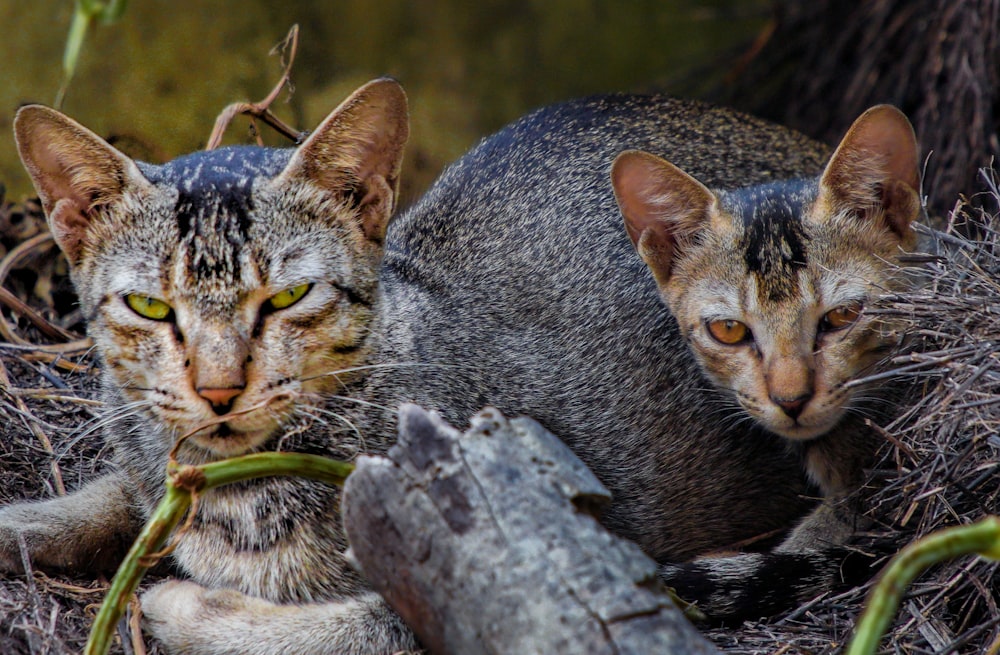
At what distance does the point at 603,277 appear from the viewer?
3.33 m

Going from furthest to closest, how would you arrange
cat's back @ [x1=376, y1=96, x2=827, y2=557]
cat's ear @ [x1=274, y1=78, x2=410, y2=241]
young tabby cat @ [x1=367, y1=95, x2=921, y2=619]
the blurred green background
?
the blurred green background → cat's back @ [x1=376, y1=96, x2=827, y2=557] → young tabby cat @ [x1=367, y1=95, x2=921, y2=619] → cat's ear @ [x1=274, y1=78, x2=410, y2=241]

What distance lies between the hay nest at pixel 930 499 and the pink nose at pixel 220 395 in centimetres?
45

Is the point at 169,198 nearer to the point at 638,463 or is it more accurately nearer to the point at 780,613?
the point at 638,463

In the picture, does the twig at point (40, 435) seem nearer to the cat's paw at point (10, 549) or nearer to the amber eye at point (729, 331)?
the cat's paw at point (10, 549)

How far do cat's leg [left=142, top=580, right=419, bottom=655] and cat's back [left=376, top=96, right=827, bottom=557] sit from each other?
1.93ft

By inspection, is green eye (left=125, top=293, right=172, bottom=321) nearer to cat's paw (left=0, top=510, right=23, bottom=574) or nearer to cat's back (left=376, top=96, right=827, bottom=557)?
cat's back (left=376, top=96, right=827, bottom=557)

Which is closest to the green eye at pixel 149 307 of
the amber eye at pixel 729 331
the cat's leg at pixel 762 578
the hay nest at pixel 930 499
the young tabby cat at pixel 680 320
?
the hay nest at pixel 930 499

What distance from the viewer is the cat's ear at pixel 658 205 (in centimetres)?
304

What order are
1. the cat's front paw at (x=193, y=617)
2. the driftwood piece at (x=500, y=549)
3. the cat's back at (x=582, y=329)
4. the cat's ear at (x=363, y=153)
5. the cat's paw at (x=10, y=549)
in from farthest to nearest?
1. the cat's back at (x=582, y=329)
2. the cat's paw at (x=10, y=549)
3. the cat's ear at (x=363, y=153)
4. the cat's front paw at (x=193, y=617)
5. the driftwood piece at (x=500, y=549)

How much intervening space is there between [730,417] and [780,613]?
2.19ft

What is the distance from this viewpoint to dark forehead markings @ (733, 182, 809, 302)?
2.87 m

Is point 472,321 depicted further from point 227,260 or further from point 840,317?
point 840,317

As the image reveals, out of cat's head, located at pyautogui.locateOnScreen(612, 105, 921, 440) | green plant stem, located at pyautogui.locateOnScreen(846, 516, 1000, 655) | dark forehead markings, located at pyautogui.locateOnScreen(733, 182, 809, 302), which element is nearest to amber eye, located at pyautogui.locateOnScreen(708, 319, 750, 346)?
cat's head, located at pyautogui.locateOnScreen(612, 105, 921, 440)

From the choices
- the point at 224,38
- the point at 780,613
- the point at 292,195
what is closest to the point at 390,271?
the point at 292,195
